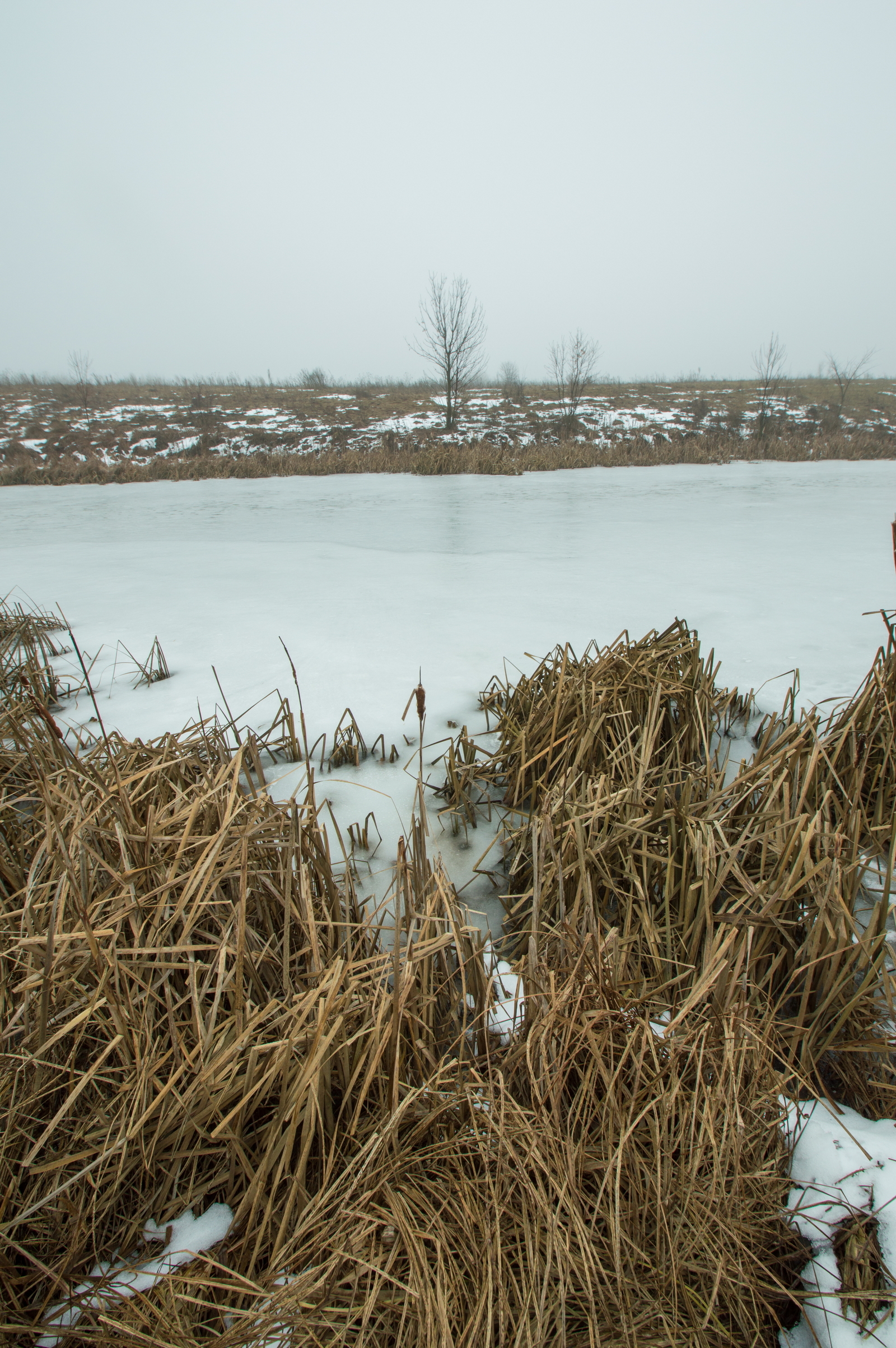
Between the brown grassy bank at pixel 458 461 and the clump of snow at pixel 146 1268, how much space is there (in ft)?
34.1

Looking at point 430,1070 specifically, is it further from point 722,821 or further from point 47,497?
point 47,497

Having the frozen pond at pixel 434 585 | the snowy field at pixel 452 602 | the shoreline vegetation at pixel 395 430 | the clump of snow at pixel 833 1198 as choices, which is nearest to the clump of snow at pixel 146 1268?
the snowy field at pixel 452 602

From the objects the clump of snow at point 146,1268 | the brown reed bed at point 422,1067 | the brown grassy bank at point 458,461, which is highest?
the brown grassy bank at point 458,461

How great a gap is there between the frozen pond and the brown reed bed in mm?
712

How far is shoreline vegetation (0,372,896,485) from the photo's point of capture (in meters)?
11.6

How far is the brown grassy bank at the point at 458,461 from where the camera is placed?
1089cm

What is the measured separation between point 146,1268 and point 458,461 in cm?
1106

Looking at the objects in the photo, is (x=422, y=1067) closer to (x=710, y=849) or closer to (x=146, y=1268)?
(x=146, y=1268)

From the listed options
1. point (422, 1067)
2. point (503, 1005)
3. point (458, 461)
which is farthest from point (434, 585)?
point (458, 461)

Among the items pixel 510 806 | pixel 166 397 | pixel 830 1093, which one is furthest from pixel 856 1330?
pixel 166 397

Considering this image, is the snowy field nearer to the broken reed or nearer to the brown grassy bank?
the broken reed

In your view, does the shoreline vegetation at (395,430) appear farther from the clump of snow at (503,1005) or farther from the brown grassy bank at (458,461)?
the clump of snow at (503,1005)

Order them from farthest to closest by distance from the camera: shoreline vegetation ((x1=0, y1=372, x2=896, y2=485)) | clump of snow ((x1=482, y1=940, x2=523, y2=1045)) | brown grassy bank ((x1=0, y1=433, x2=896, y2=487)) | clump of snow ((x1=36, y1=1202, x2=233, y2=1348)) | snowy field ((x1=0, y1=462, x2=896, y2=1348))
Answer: shoreline vegetation ((x1=0, y1=372, x2=896, y2=485)) → brown grassy bank ((x1=0, y1=433, x2=896, y2=487)) → snowy field ((x1=0, y1=462, x2=896, y2=1348)) → clump of snow ((x1=482, y1=940, x2=523, y2=1045)) → clump of snow ((x1=36, y1=1202, x2=233, y2=1348))

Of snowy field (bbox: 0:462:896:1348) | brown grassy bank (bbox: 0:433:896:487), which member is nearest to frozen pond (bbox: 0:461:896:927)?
snowy field (bbox: 0:462:896:1348)
